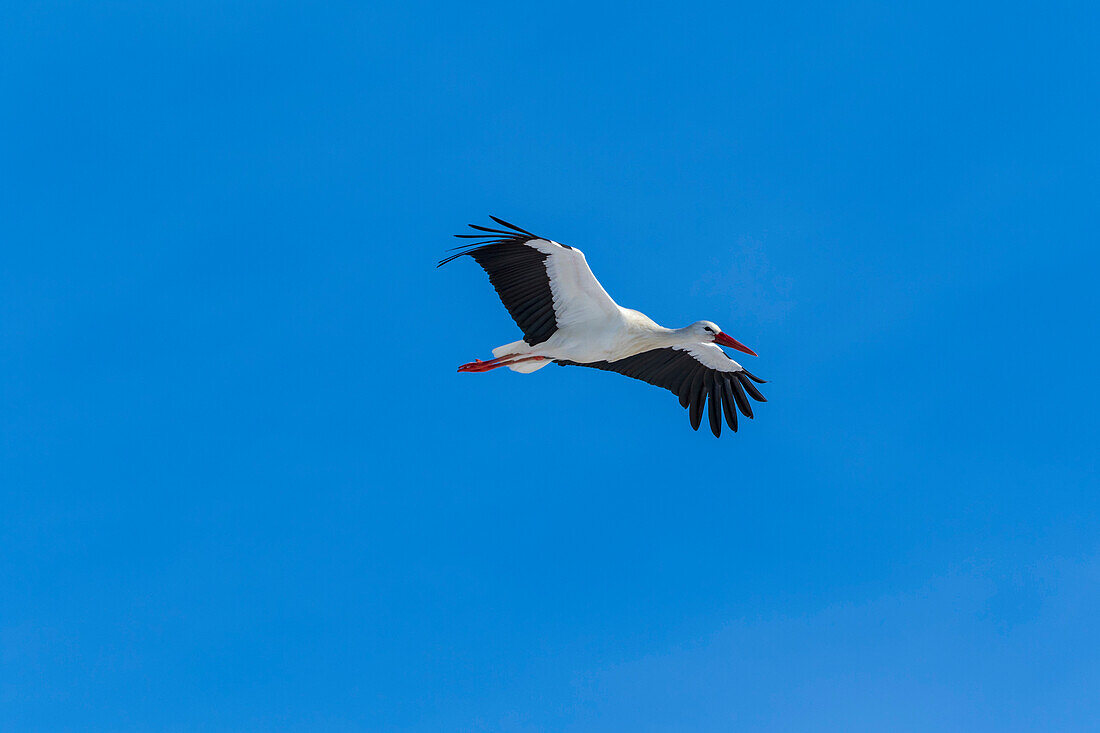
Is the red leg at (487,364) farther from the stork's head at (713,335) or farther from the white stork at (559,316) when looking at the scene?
the stork's head at (713,335)

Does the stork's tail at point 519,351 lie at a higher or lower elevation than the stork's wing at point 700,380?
lower

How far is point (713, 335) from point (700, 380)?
1.84 metres

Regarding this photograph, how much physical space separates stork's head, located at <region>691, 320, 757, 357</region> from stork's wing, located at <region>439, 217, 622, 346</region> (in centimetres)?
137

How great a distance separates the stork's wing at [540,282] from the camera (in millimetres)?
14375

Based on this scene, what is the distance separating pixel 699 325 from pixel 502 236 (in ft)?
11.0

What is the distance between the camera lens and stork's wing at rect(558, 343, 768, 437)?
57.2ft

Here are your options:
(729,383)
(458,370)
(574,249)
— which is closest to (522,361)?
(458,370)

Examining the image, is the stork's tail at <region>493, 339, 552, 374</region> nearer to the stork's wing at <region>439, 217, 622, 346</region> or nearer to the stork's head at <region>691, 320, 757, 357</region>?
the stork's wing at <region>439, 217, 622, 346</region>

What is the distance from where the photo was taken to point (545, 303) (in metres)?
15.1

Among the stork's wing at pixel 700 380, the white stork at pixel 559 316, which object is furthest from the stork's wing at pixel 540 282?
the stork's wing at pixel 700 380

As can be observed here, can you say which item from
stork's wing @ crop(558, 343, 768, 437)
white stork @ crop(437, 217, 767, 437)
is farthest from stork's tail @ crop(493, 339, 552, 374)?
stork's wing @ crop(558, 343, 768, 437)

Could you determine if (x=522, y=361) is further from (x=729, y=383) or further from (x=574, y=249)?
(x=729, y=383)

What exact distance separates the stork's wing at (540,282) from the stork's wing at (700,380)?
2.35m

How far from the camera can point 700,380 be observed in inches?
695
